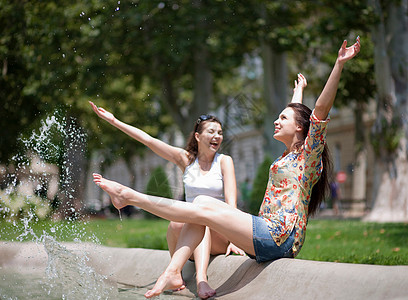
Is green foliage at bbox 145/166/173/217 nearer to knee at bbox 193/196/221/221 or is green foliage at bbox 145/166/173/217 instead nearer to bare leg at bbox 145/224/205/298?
bare leg at bbox 145/224/205/298

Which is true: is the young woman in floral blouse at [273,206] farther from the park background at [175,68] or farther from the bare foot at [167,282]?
the park background at [175,68]

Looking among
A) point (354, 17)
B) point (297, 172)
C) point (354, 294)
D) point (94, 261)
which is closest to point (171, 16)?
point (354, 17)

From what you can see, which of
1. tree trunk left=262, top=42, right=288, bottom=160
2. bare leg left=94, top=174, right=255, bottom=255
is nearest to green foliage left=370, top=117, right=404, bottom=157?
tree trunk left=262, top=42, right=288, bottom=160

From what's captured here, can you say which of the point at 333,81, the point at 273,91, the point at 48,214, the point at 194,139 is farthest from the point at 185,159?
the point at 273,91

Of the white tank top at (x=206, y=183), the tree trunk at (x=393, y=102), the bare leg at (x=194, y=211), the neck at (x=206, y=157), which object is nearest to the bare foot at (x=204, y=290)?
the bare leg at (x=194, y=211)

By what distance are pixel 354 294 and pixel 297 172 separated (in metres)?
1.05

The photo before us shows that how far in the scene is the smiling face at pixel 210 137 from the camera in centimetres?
473

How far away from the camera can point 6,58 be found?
38.0ft

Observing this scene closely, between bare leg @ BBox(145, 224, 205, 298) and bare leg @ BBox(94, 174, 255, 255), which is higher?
bare leg @ BBox(94, 174, 255, 255)

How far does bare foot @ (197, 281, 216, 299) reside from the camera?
401cm

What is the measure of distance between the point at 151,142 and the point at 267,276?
1.47 metres

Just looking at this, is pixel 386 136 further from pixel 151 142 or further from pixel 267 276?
pixel 267 276

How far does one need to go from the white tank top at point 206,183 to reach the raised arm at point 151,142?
0.68 ft

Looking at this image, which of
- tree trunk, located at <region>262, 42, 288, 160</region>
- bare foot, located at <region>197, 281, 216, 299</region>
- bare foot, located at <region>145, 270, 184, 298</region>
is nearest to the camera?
bare foot, located at <region>145, 270, 184, 298</region>
